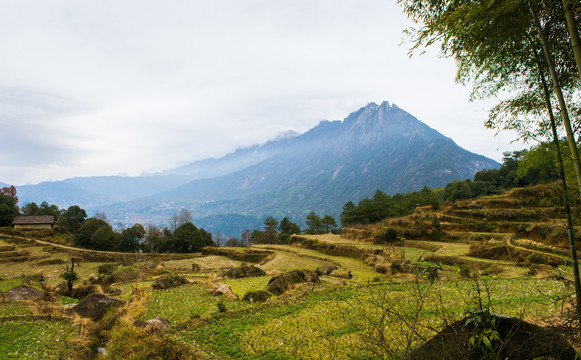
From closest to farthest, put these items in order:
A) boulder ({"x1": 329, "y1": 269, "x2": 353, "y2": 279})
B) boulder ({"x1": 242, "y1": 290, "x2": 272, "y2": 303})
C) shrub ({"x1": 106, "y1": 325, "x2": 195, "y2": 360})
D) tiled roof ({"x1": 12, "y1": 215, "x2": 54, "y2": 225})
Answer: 1. shrub ({"x1": 106, "y1": 325, "x2": 195, "y2": 360})
2. boulder ({"x1": 242, "y1": 290, "x2": 272, "y2": 303})
3. boulder ({"x1": 329, "y1": 269, "x2": 353, "y2": 279})
4. tiled roof ({"x1": 12, "y1": 215, "x2": 54, "y2": 225})

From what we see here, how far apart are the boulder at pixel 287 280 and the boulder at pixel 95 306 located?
8.29m

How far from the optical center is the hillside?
6.23m

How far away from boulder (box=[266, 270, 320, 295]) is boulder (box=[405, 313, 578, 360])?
533 inches

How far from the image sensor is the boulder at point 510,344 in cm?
341

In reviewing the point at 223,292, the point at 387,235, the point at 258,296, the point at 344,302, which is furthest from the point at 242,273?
the point at 387,235

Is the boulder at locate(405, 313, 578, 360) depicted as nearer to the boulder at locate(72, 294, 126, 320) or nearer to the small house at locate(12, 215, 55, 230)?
the boulder at locate(72, 294, 126, 320)

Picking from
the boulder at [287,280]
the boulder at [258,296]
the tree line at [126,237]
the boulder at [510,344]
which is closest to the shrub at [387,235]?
the boulder at [287,280]

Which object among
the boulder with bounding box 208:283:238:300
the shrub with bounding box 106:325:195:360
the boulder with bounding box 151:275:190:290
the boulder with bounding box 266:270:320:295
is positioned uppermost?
the shrub with bounding box 106:325:195:360

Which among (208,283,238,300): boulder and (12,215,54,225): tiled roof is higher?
(12,215,54,225): tiled roof

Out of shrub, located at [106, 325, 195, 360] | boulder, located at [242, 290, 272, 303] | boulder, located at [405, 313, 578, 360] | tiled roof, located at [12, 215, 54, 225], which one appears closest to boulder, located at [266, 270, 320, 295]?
boulder, located at [242, 290, 272, 303]

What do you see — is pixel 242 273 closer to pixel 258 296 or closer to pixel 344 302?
pixel 258 296

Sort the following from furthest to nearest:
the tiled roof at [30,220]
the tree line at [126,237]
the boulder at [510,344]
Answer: the tiled roof at [30,220] < the tree line at [126,237] < the boulder at [510,344]

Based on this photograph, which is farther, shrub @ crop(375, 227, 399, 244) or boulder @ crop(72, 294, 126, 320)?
shrub @ crop(375, 227, 399, 244)

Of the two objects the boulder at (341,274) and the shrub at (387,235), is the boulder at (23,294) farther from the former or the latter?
the shrub at (387,235)
